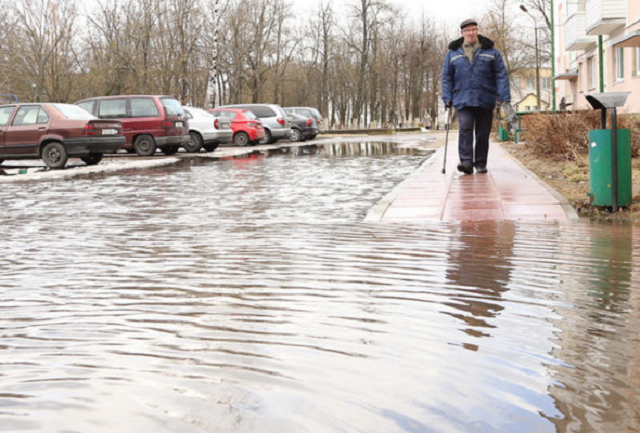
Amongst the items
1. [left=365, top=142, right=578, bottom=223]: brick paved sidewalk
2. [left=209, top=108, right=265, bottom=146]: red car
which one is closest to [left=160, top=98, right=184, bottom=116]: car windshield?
[left=209, top=108, right=265, bottom=146]: red car

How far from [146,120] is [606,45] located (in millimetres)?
21961

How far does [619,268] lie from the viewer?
16.9ft

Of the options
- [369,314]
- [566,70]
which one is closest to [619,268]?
[369,314]

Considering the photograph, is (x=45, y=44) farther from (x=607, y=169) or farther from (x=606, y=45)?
(x=607, y=169)

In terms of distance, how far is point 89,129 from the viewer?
18938 millimetres

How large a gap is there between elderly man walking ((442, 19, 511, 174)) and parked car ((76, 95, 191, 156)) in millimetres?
12878

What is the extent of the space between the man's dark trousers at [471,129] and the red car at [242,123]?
63.0 feet

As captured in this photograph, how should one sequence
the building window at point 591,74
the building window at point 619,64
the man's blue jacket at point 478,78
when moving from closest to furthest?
the man's blue jacket at point 478,78
the building window at point 619,64
the building window at point 591,74

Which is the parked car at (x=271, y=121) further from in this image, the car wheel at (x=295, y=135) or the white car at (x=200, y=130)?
the white car at (x=200, y=130)

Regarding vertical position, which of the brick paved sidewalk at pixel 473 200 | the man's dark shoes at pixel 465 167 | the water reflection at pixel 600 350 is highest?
the man's dark shoes at pixel 465 167

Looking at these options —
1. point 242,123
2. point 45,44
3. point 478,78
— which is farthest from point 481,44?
point 45,44

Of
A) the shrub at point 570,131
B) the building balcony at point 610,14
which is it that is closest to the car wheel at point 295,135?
the building balcony at point 610,14

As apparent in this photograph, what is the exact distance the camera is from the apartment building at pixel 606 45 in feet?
97.8

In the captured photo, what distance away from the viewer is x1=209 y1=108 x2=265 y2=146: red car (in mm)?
30672
